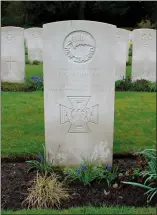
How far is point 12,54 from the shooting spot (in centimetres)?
963

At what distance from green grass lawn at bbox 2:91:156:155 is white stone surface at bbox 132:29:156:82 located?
1.43 m

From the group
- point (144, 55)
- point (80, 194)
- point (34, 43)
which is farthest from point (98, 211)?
point (34, 43)

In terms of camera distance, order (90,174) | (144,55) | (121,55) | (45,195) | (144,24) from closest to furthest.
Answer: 1. (45,195)
2. (90,174)
3. (144,55)
4. (121,55)
5. (144,24)

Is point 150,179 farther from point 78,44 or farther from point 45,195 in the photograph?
point 78,44

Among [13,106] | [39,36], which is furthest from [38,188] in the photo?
[39,36]

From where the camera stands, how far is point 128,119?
21.3 ft

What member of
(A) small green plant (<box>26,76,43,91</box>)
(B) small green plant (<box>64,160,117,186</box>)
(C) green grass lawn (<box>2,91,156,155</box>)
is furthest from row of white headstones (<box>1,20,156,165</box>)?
(A) small green plant (<box>26,76,43,91</box>)

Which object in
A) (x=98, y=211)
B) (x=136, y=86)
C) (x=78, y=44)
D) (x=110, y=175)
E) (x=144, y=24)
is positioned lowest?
(x=98, y=211)

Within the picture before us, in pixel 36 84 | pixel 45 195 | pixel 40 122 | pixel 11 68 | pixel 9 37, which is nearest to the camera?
pixel 45 195

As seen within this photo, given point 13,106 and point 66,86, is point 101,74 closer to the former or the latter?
point 66,86

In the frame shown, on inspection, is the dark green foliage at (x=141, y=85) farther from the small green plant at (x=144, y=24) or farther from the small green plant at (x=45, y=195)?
the small green plant at (x=144, y=24)

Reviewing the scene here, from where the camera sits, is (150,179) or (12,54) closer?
(150,179)

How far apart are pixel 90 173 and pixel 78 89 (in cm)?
100

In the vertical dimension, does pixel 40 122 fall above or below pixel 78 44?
below
